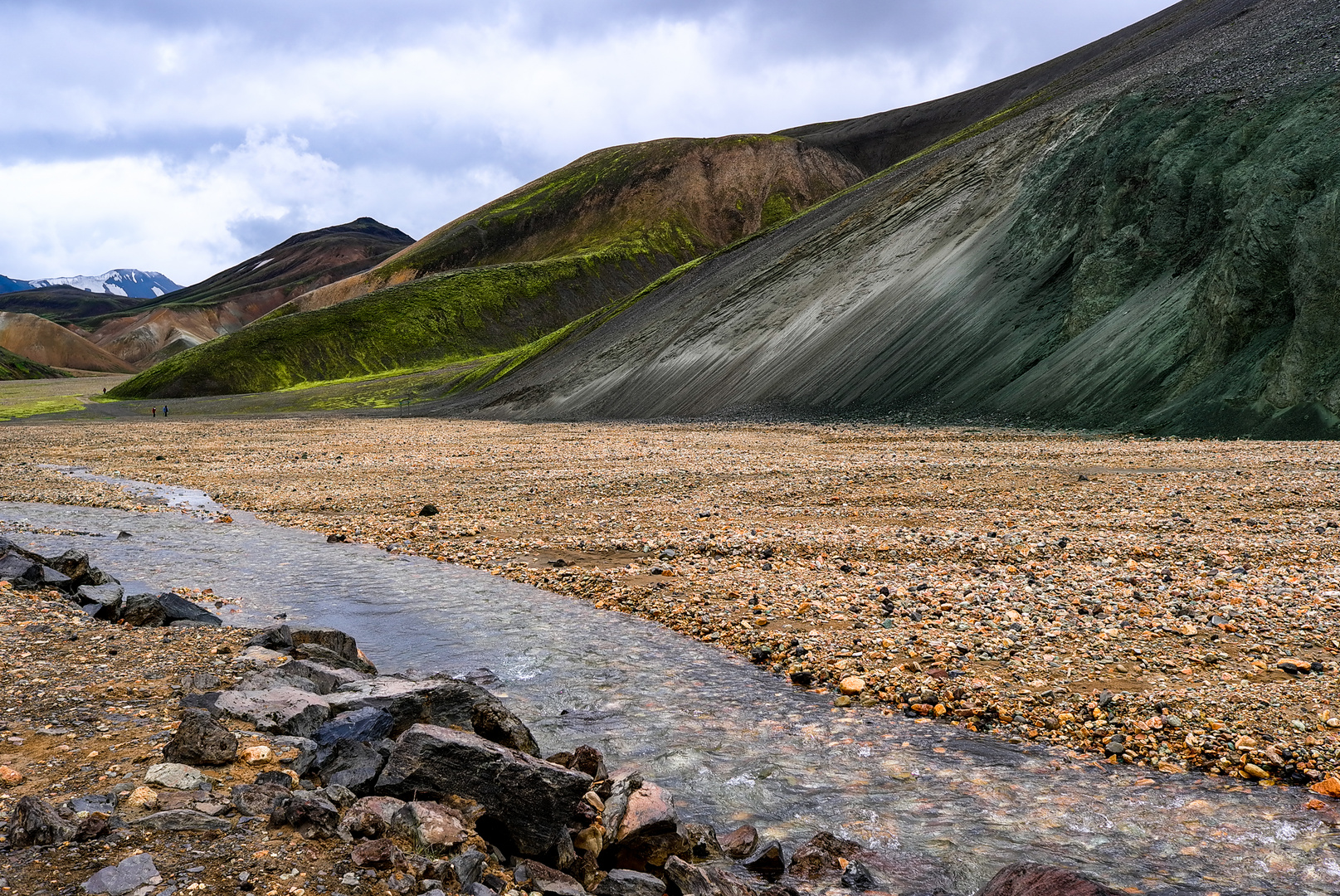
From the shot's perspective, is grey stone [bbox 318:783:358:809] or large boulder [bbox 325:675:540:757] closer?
grey stone [bbox 318:783:358:809]

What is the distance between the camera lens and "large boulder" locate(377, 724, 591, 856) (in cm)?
552

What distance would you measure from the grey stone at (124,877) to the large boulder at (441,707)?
2433mm

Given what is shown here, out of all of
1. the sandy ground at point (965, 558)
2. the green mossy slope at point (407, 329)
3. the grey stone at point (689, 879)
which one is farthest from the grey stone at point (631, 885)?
the green mossy slope at point (407, 329)

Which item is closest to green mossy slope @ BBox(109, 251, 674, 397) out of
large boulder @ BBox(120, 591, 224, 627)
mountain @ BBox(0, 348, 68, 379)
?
mountain @ BBox(0, 348, 68, 379)

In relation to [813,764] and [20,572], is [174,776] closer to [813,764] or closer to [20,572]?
[813,764]

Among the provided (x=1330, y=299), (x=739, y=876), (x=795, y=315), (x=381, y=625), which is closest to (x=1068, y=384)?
(x=1330, y=299)

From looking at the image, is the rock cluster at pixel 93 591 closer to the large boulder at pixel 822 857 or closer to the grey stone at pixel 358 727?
the grey stone at pixel 358 727

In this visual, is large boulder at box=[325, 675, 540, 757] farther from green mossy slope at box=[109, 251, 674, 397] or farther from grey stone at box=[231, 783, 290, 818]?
green mossy slope at box=[109, 251, 674, 397]

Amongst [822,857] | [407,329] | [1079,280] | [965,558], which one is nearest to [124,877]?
[822,857]

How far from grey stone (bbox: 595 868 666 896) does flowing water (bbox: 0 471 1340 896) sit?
1.31 m

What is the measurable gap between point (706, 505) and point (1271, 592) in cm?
1112

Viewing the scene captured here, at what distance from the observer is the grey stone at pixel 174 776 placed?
5.48m

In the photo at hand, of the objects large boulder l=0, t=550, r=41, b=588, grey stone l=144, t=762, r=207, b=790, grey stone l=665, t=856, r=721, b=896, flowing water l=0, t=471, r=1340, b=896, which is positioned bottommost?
flowing water l=0, t=471, r=1340, b=896

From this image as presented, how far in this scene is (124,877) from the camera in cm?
436
